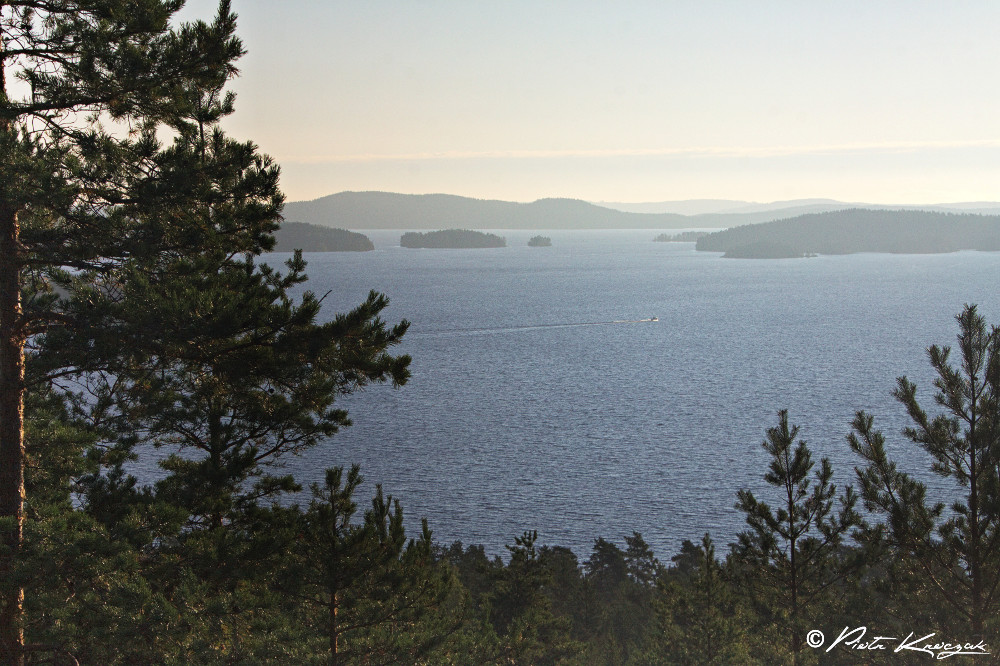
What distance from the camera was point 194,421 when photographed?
11.3 m

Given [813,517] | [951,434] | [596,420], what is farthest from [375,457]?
[951,434]

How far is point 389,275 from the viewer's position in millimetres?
167750

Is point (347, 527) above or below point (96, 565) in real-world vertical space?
below

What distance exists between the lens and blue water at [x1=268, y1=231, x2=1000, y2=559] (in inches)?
1516

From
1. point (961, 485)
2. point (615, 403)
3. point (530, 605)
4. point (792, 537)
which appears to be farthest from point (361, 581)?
point (615, 403)

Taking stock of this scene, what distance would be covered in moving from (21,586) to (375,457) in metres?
39.1

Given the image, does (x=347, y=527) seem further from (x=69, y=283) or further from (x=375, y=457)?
(x=375, y=457)

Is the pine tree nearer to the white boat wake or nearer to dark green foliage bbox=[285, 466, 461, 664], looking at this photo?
dark green foliage bbox=[285, 466, 461, 664]

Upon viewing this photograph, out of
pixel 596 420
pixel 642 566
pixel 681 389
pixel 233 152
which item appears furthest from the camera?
pixel 681 389

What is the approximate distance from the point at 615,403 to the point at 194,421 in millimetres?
50183

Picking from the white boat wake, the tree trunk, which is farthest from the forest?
the white boat wake

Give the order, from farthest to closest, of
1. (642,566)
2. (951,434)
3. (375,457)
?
(375,457)
(642,566)
(951,434)

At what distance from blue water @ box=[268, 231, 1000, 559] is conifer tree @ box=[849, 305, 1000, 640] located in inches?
879

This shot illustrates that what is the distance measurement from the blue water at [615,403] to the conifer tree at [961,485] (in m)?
22.3
